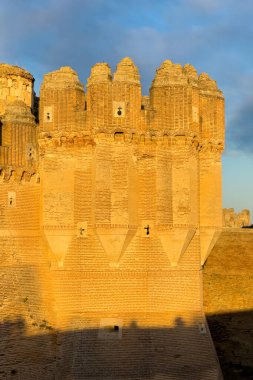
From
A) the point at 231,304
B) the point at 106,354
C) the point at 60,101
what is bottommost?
the point at 106,354

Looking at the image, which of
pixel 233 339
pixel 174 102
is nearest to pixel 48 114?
pixel 174 102

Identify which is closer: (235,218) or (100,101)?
(100,101)

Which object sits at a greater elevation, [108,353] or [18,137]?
[18,137]

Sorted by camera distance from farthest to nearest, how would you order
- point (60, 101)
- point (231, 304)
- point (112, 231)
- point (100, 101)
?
point (231, 304) < point (60, 101) < point (100, 101) < point (112, 231)

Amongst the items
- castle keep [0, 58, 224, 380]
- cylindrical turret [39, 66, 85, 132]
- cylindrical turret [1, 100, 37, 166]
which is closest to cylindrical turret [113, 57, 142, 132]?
castle keep [0, 58, 224, 380]

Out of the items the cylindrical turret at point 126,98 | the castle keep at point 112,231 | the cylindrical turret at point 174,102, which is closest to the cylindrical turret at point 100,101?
the castle keep at point 112,231

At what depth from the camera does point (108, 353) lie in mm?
17312

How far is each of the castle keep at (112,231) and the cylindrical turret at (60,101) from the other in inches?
1.5

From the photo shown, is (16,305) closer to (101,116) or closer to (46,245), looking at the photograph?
(46,245)

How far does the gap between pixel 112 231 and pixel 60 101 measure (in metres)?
5.25

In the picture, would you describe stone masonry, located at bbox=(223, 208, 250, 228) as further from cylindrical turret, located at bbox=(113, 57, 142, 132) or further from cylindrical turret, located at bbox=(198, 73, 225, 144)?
cylindrical turret, located at bbox=(113, 57, 142, 132)

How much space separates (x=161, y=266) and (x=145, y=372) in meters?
3.80

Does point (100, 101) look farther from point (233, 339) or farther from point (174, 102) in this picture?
point (233, 339)

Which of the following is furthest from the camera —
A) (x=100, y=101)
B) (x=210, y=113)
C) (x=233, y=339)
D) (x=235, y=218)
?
(x=235, y=218)
